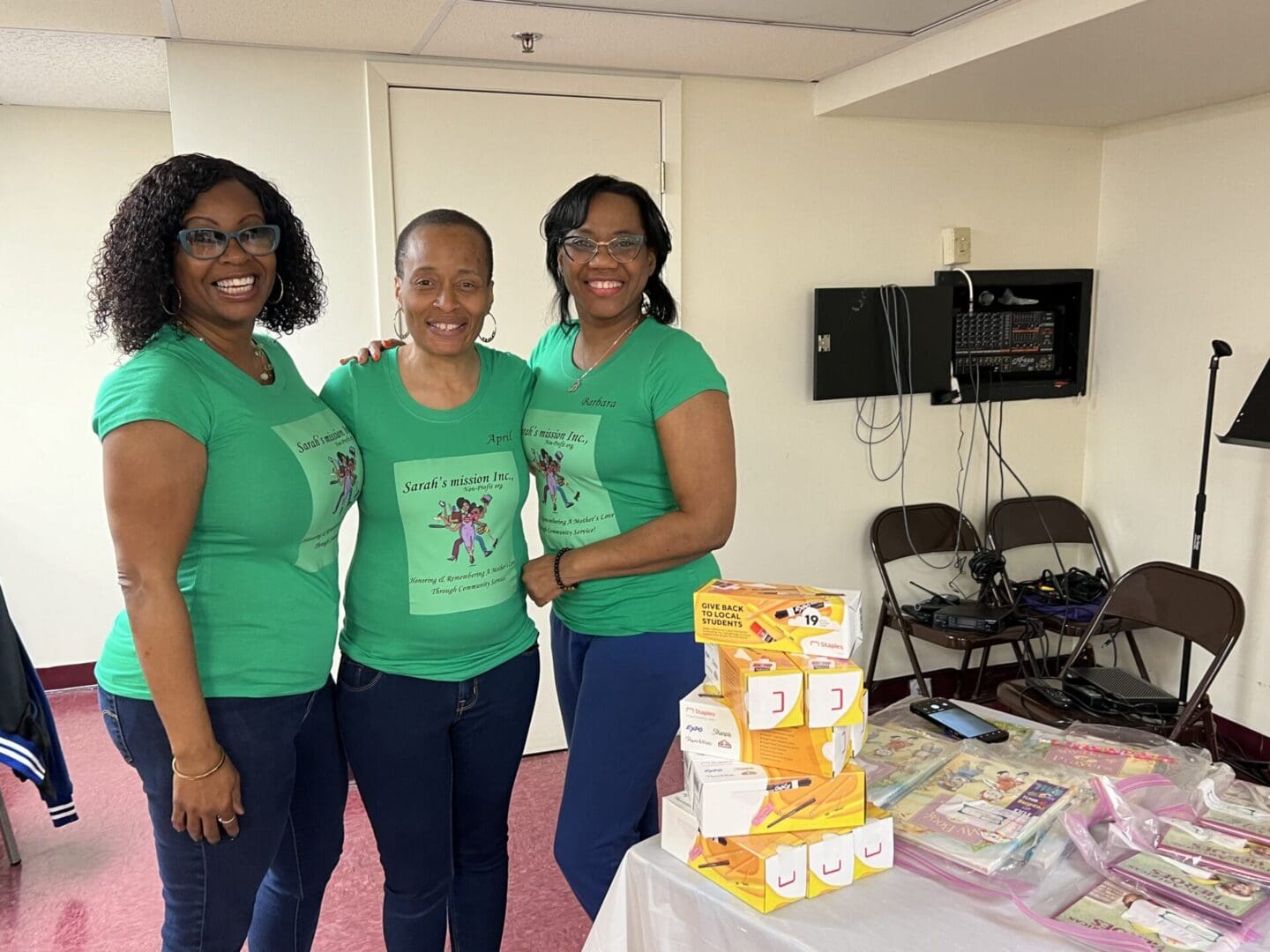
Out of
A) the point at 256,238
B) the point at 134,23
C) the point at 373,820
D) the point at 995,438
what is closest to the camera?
the point at 256,238

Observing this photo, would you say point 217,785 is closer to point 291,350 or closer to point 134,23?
point 291,350

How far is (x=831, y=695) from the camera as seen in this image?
1.23m

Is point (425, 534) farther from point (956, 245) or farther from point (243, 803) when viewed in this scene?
point (956, 245)

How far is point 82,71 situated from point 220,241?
2200mm

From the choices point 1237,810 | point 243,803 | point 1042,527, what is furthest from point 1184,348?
point 243,803

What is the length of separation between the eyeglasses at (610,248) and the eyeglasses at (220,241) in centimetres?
52

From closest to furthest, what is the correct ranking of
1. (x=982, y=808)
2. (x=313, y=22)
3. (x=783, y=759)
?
(x=783, y=759) < (x=982, y=808) < (x=313, y=22)

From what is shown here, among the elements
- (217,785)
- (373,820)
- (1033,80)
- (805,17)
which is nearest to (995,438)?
(1033,80)

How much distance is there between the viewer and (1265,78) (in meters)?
2.92

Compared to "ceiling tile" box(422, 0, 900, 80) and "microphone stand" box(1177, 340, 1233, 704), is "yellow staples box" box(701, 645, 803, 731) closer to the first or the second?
"ceiling tile" box(422, 0, 900, 80)

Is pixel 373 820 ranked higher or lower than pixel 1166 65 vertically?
lower

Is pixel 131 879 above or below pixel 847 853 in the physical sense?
below

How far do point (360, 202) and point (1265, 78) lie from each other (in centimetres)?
270

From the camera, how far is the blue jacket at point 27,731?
97.0 inches
